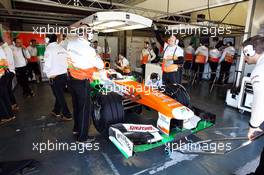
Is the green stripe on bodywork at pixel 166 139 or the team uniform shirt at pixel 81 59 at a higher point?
the team uniform shirt at pixel 81 59

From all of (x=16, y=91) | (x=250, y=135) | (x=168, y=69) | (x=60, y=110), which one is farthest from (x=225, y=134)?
(x=16, y=91)

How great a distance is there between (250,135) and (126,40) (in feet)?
39.3

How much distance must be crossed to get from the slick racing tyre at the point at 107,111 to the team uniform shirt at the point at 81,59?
46 centimetres

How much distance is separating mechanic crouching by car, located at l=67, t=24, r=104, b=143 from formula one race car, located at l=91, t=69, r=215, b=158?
0.20m

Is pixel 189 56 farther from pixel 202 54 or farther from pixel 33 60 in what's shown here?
pixel 33 60

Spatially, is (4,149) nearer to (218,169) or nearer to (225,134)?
(218,169)

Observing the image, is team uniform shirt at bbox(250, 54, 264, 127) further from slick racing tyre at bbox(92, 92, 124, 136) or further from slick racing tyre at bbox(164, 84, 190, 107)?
slick racing tyre at bbox(92, 92, 124, 136)

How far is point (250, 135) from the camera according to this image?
1868 mm

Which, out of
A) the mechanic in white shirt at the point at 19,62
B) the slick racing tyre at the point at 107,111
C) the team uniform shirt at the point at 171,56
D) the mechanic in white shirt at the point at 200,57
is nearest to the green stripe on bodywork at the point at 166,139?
the slick racing tyre at the point at 107,111

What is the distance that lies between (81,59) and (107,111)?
893 millimetres

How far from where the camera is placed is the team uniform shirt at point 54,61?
3.79 metres

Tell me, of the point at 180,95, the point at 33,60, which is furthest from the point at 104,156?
the point at 33,60

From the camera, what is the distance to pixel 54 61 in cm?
381

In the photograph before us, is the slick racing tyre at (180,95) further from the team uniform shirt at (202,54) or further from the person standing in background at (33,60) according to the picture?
the person standing in background at (33,60)
